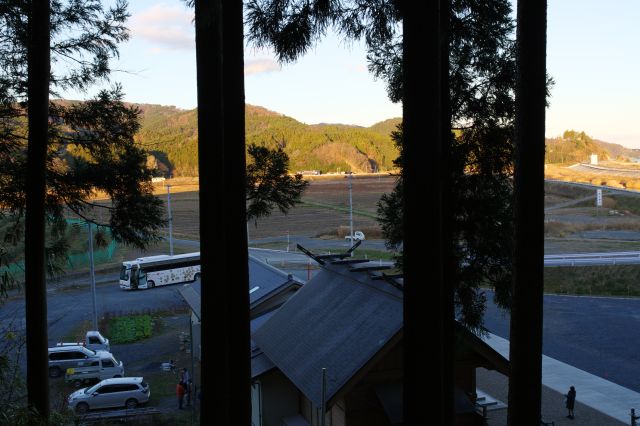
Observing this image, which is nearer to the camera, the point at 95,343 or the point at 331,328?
the point at 331,328

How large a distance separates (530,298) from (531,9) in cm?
248

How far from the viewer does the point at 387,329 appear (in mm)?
9281

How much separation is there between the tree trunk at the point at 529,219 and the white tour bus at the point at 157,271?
96.7 ft

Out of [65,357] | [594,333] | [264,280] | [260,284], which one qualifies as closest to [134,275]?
[65,357]

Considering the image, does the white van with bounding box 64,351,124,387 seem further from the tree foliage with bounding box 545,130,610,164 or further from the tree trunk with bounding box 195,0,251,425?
the tree foliage with bounding box 545,130,610,164

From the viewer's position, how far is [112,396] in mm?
15336

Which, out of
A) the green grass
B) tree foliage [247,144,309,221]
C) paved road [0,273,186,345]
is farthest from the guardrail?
tree foliage [247,144,309,221]

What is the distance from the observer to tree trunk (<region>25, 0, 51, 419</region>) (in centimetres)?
716

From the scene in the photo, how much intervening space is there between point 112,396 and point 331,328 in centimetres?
788

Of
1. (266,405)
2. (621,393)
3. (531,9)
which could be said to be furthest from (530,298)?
(621,393)

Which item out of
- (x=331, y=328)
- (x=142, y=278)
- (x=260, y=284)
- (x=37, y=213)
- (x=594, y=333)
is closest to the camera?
(x=37, y=213)

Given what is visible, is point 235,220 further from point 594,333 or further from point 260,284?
point 594,333

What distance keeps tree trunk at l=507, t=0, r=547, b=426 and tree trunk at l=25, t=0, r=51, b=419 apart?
5.71 m

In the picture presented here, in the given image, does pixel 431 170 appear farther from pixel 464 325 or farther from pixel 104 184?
pixel 104 184
